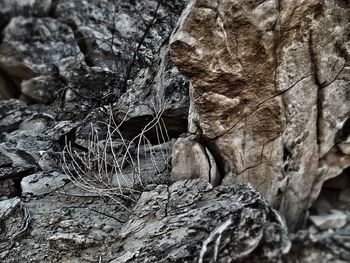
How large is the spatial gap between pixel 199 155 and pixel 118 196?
715 millimetres

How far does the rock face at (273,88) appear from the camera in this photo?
91.9 inches

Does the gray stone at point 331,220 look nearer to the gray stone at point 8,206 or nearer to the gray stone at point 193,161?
the gray stone at point 193,161

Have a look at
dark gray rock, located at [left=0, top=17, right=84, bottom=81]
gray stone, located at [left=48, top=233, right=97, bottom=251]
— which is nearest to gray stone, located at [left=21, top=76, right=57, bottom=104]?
dark gray rock, located at [left=0, top=17, right=84, bottom=81]

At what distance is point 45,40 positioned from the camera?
5.18 meters

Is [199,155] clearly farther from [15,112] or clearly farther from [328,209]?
[15,112]

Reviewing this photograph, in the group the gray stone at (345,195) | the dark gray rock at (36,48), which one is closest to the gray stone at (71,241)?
the gray stone at (345,195)

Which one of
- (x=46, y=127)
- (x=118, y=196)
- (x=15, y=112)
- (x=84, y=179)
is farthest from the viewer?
(x=15, y=112)

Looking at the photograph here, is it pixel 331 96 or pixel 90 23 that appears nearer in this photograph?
pixel 331 96

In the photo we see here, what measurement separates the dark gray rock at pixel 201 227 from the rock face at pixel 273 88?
27 cm

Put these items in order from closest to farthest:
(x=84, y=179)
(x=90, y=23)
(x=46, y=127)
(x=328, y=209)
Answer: (x=328, y=209) < (x=84, y=179) < (x=46, y=127) < (x=90, y=23)

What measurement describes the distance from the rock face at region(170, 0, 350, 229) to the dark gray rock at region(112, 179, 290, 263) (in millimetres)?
274

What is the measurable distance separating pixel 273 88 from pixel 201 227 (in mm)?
892

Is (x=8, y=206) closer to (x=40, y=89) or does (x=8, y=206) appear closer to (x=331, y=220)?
(x=40, y=89)

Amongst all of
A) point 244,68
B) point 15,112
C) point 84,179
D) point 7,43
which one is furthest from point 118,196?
point 7,43
